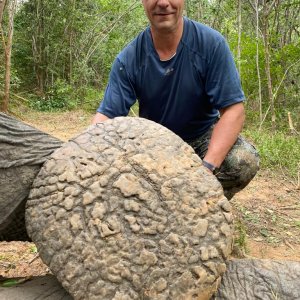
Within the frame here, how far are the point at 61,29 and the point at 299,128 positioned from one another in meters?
7.37

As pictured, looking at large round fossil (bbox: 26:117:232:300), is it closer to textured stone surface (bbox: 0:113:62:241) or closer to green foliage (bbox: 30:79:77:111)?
textured stone surface (bbox: 0:113:62:241)

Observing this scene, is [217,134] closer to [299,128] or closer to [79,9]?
[299,128]

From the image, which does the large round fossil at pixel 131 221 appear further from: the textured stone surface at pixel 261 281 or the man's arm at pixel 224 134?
the man's arm at pixel 224 134

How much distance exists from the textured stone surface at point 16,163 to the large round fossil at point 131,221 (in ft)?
0.30

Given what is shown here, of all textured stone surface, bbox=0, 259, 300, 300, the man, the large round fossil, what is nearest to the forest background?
the man

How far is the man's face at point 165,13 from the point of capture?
2.49 meters

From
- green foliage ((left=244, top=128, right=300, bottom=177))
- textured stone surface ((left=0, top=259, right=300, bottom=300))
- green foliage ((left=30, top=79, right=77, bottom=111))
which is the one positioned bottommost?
green foliage ((left=30, top=79, right=77, bottom=111))

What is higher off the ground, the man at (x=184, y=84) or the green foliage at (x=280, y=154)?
the man at (x=184, y=84)

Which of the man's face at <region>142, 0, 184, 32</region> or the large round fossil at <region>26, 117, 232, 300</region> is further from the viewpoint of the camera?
the man's face at <region>142, 0, 184, 32</region>

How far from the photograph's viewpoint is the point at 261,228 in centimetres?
374

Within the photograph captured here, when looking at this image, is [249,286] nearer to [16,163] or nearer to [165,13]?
[16,163]

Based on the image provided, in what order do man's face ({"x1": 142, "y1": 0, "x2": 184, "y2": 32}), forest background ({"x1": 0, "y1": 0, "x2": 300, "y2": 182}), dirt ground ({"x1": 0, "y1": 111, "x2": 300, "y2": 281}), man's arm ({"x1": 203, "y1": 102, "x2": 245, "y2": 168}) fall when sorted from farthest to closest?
forest background ({"x1": 0, "y1": 0, "x2": 300, "y2": 182})
dirt ground ({"x1": 0, "y1": 111, "x2": 300, "y2": 281})
man's face ({"x1": 142, "y1": 0, "x2": 184, "y2": 32})
man's arm ({"x1": 203, "y1": 102, "x2": 245, "y2": 168})

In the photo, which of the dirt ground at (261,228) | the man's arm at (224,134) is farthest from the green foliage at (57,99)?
the man's arm at (224,134)

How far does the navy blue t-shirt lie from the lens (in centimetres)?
253
